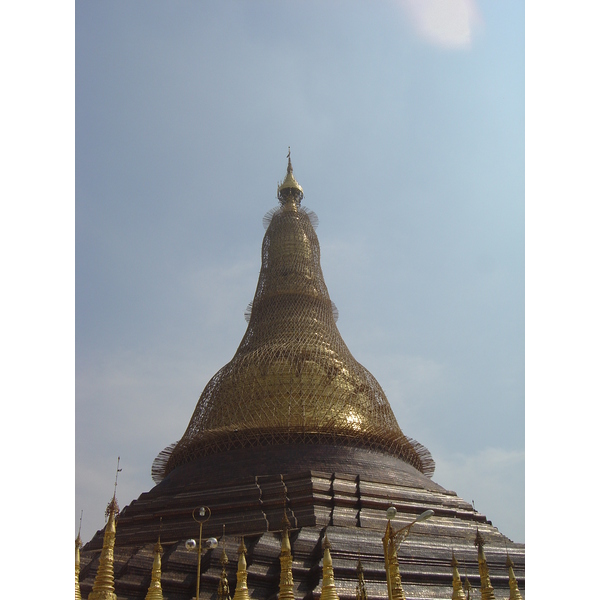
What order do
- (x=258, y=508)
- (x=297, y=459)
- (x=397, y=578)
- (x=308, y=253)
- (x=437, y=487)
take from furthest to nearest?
→ (x=308, y=253), (x=437, y=487), (x=297, y=459), (x=258, y=508), (x=397, y=578)

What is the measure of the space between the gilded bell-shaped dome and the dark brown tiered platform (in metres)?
0.76

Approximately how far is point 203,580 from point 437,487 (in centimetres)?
1176

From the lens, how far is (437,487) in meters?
25.9

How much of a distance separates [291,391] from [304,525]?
25.1 ft

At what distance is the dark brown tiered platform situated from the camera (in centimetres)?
1795

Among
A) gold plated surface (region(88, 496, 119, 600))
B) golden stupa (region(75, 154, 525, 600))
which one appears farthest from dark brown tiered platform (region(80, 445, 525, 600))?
gold plated surface (region(88, 496, 119, 600))

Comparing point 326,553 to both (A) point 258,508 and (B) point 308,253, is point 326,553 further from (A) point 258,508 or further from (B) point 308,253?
(B) point 308,253

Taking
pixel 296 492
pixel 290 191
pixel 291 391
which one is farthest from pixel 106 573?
pixel 290 191

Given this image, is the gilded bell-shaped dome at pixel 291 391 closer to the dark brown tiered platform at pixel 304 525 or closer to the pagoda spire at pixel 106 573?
the dark brown tiered platform at pixel 304 525

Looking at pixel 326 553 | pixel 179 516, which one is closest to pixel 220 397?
pixel 179 516

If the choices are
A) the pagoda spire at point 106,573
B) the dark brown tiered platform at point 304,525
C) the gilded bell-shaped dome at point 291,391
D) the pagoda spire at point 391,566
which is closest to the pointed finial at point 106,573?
the pagoda spire at point 106,573

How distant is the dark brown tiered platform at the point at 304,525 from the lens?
58.9 feet

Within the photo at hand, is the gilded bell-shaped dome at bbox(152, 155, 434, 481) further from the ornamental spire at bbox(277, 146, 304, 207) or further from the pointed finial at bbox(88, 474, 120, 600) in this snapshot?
the pointed finial at bbox(88, 474, 120, 600)

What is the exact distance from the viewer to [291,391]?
2706 centimetres
